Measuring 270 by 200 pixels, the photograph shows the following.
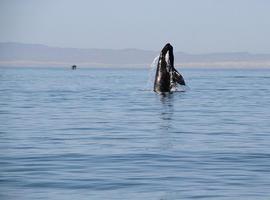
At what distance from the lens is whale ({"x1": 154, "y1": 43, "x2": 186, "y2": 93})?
143 ft

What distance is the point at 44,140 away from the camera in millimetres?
19203

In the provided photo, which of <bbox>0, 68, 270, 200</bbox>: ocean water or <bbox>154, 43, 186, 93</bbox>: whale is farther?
<bbox>154, 43, 186, 93</bbox>: whale

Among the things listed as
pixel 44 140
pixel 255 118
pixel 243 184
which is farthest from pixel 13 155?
pixel 255 118

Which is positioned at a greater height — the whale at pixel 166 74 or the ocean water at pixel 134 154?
the whale at pixel 166 74

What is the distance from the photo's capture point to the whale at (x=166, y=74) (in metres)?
43.5

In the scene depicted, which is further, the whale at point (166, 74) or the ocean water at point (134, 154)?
the whale at point (166, 74)

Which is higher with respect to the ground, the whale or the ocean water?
the whale

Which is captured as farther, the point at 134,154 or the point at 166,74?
the point at 166,74

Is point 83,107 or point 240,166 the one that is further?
point 83,107

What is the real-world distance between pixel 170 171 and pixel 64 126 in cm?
953

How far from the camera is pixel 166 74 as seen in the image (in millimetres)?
43594

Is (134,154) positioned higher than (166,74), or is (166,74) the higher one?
(166,74)

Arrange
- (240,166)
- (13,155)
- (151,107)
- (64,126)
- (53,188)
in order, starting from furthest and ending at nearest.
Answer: (151,107)
(64,126)
(13,155)
(240,166)
(53,188)

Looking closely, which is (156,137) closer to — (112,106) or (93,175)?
(93,175)
